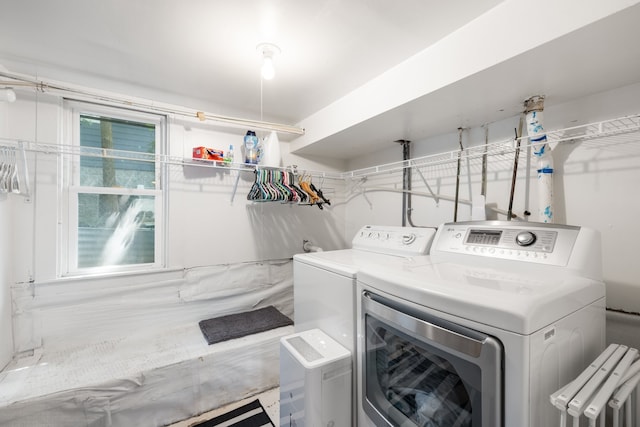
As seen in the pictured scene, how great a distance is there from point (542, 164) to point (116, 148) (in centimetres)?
293

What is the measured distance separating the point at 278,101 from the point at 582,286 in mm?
2190

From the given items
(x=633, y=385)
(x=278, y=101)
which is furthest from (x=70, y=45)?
(x=633, y=385)

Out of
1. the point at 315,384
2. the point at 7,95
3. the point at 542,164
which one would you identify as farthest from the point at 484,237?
the point at 7,95

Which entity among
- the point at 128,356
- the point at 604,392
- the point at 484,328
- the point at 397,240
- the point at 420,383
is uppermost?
the point at 397,240

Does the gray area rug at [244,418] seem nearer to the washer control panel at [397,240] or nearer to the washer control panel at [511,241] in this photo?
the washer control panel at [397,240]

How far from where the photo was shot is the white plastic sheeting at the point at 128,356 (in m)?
1.46

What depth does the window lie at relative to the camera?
1.93m

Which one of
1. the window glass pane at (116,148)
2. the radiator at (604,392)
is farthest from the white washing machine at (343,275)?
the window glass pane at (116,148)

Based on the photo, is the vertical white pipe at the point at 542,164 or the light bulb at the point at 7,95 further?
the light bulb at the point at 7,95

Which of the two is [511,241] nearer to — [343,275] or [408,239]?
[408,239]

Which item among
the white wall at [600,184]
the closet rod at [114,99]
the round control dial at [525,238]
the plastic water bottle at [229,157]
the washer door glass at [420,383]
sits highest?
the closet rod at [114,99]

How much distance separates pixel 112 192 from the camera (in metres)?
2.03

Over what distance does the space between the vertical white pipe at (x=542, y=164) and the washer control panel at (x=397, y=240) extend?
577 mm

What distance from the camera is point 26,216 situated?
174 cm
